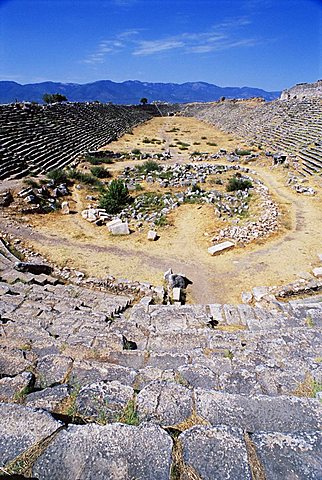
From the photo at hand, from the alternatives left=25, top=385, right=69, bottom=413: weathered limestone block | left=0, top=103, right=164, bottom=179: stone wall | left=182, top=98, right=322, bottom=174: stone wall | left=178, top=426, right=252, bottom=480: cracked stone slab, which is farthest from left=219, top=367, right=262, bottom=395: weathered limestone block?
left=182, top=98, right=322, bottom=174: stone wall

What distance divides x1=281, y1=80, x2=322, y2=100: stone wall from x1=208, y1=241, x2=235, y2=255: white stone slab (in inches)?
1555

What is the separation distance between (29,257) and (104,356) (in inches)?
292

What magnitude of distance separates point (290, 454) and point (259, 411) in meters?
0.63

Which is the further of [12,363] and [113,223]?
[113,223]

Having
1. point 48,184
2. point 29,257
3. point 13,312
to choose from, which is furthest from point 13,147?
point 13,312

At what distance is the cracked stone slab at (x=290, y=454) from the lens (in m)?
1.94

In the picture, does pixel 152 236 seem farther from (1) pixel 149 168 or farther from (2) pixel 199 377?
(1) pixel 149 168

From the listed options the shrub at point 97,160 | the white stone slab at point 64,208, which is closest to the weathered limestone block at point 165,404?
the white stone slab at point 64,208

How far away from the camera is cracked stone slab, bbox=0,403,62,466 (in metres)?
2.04

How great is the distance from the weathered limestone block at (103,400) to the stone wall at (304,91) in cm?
4826

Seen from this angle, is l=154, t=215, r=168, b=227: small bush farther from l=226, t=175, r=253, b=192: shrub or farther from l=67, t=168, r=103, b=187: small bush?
l=67, t=168, r=103, b=187: small bush

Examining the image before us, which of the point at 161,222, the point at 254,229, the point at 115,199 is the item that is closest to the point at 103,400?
the point at 254,229

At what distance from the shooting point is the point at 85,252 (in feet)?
38.0

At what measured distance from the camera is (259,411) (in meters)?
2.69
